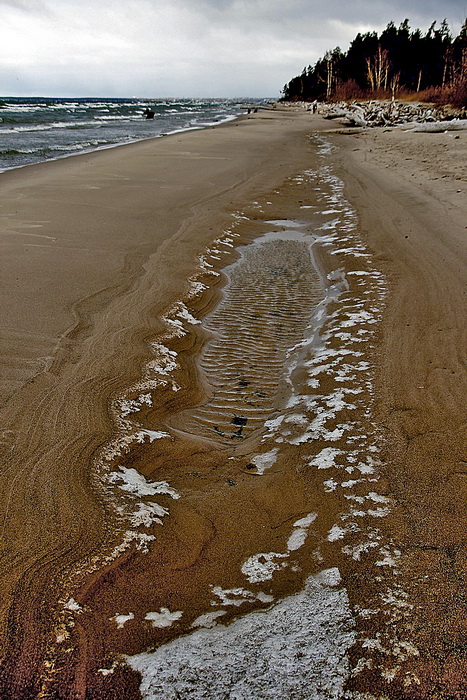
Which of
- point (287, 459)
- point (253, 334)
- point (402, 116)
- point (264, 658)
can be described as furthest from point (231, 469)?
point (402, 116)

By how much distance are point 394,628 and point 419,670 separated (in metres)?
0.14

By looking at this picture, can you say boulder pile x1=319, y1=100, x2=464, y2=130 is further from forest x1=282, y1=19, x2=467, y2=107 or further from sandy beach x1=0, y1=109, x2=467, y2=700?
sandy beach x1=0, y1=109, x2=467, y2=700

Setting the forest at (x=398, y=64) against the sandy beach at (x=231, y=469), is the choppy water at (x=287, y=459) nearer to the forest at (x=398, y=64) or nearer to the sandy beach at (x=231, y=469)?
the sandy beach at (x=231, y=469)

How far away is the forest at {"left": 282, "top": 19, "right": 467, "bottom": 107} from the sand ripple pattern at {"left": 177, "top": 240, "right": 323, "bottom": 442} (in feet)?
91.1

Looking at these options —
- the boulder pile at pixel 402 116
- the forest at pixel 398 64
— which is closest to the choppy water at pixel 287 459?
the boulder pile at pixel 402 116

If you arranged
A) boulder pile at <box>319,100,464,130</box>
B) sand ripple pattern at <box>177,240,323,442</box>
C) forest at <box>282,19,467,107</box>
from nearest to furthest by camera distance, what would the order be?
sand ripple pattern at <box>177,240,323,442</box> < boulder pile at <box>319,100,464,130</box> < forest at <box>282,19,467,107</box>

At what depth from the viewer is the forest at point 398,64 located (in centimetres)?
3453

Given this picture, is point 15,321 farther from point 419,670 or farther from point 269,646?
point 419,670

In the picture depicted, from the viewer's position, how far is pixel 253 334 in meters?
4.04

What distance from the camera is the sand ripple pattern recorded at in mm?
2916

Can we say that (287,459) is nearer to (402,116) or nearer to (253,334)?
(253,334)

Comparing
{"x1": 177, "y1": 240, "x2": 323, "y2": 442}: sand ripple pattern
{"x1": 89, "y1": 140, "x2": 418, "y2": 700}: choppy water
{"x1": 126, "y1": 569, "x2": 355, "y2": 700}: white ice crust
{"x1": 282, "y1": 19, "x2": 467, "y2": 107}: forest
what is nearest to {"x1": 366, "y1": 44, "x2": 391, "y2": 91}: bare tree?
{"x1": 282, "y1": 19, "x2": 467, "y2": 107}: forest

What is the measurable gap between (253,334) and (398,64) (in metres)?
50.6

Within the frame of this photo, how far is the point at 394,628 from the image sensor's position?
1.44 m
